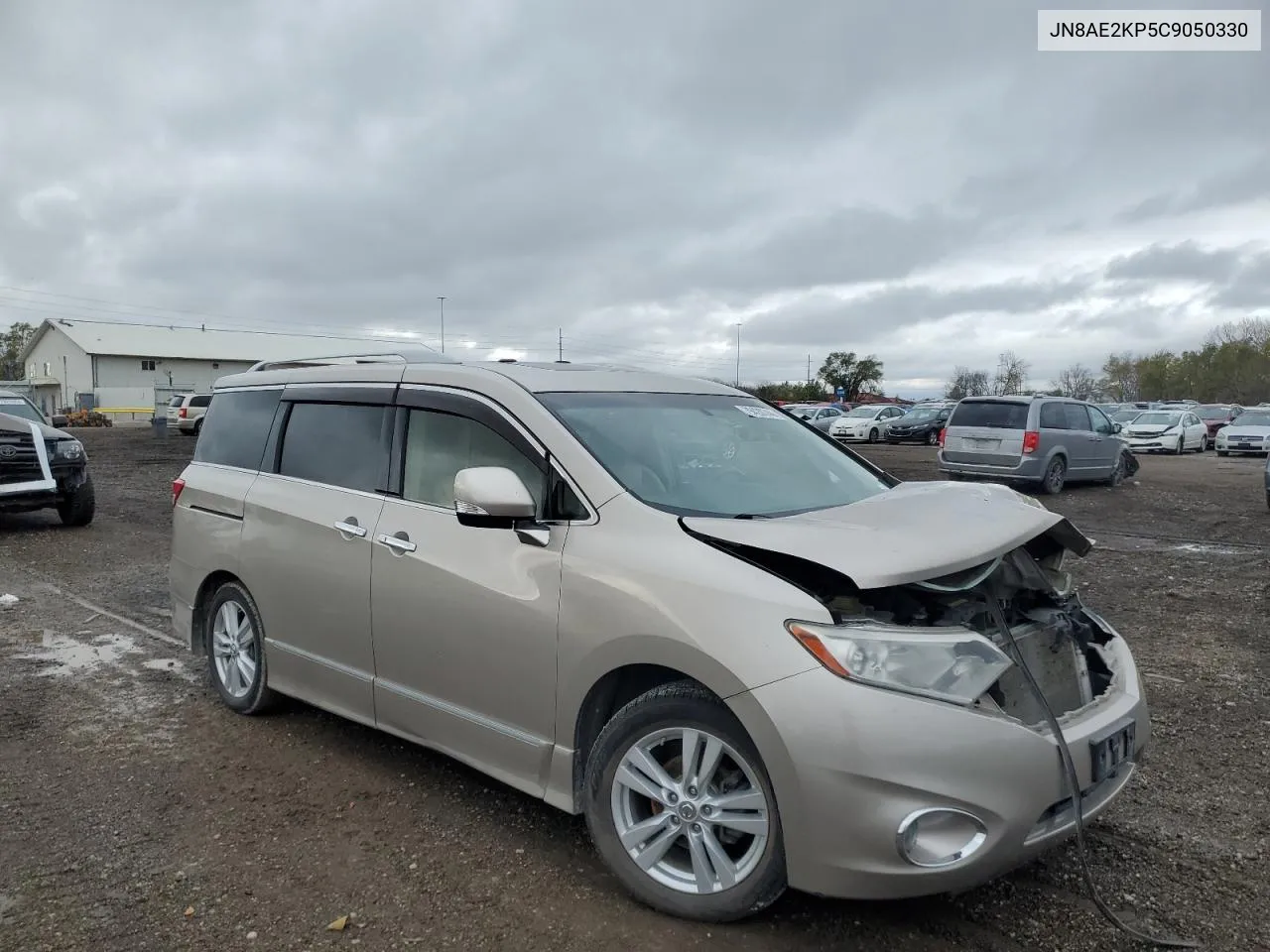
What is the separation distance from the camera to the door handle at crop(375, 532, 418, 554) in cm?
388

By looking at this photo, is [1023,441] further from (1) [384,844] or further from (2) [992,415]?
(1) [384,844]

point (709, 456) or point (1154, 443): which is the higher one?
point (709, 456)

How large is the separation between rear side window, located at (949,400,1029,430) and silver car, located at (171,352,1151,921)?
1314 centimetres

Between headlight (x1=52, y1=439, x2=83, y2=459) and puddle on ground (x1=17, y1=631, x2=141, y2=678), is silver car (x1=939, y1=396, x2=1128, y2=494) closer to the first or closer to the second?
headlight (x1=52, y1=439, x2=83, y2=459)

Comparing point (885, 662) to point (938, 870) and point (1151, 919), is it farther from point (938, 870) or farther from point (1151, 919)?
point (1151, 919)

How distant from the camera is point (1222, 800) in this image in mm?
3967

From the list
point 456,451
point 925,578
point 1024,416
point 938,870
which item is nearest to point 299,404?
point 456,451

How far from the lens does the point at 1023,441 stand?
16.3 m

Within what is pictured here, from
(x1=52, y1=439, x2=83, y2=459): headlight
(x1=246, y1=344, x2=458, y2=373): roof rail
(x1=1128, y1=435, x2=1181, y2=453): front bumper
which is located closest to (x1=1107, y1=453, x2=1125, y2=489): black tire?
(x1=1128, y1=435, x2=1181, y2=453): front bumper

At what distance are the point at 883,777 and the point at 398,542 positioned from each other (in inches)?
84.8

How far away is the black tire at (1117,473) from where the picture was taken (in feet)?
61.4

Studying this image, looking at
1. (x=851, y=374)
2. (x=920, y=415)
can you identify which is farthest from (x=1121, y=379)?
(x=920, y=415)

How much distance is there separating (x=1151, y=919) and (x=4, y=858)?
13.0ft

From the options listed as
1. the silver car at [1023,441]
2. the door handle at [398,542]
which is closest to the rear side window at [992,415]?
the silver car at [1023,441]
